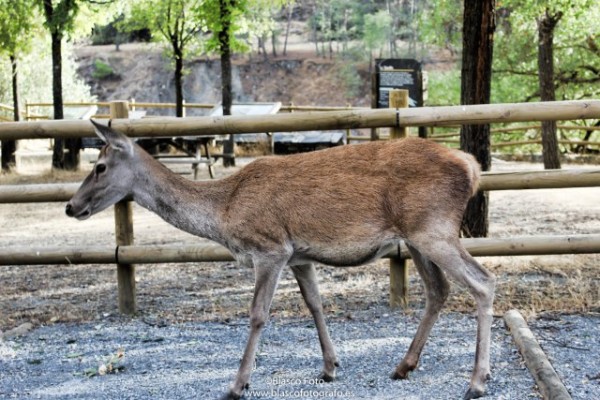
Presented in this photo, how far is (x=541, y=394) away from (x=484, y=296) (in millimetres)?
576

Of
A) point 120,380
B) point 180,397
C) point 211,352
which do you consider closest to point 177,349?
point 211,352

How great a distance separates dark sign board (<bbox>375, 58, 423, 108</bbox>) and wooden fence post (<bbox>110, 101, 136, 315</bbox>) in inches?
420

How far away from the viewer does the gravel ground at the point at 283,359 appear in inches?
182

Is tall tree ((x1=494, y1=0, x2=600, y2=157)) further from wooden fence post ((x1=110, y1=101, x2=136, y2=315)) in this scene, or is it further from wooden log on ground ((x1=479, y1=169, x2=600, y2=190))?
wooden fence post ((x1=110, y1=101, x2=136, y2=315))

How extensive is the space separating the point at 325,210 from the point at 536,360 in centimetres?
143

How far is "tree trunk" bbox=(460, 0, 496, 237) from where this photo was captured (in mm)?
8008

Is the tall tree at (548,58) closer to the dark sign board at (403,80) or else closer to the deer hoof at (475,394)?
the dark sign board at (403,80)

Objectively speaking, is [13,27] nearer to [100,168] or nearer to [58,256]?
[58,256]

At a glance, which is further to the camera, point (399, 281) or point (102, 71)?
point (102, 71)

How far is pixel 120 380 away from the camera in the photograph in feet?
16.3

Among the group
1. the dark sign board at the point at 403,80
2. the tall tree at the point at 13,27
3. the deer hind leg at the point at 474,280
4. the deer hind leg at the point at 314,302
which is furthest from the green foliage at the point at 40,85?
the deer hind leg at the point at 474,280

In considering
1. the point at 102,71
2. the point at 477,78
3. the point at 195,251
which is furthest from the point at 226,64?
the point at 102,71

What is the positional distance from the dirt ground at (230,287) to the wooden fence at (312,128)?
0.39 m

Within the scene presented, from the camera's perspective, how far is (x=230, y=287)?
25.3 feet
